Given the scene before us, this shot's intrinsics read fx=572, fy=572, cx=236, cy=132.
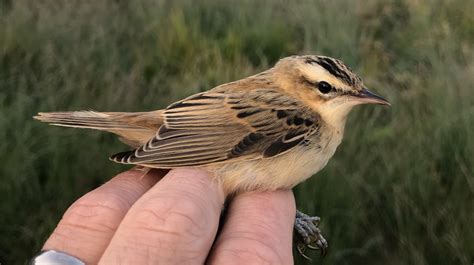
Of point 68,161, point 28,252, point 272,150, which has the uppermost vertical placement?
point 272,150

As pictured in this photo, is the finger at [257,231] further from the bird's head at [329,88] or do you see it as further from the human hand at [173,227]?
the bird's head at [329,88]

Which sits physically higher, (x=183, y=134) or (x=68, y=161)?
(x=183, y=134)

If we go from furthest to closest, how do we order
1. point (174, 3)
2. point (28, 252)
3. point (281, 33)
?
1. point (174, 3)
2. point (281, 33)
3. point (28, 252)

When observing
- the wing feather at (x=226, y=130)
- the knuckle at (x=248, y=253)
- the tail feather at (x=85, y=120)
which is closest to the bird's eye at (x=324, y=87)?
the wing feather at (x=226, y=130)

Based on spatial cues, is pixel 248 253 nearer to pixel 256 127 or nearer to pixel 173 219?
pixel 173 219

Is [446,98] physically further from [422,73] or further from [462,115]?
[422,73]

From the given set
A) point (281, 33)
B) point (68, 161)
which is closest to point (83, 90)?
point (68, 161)
